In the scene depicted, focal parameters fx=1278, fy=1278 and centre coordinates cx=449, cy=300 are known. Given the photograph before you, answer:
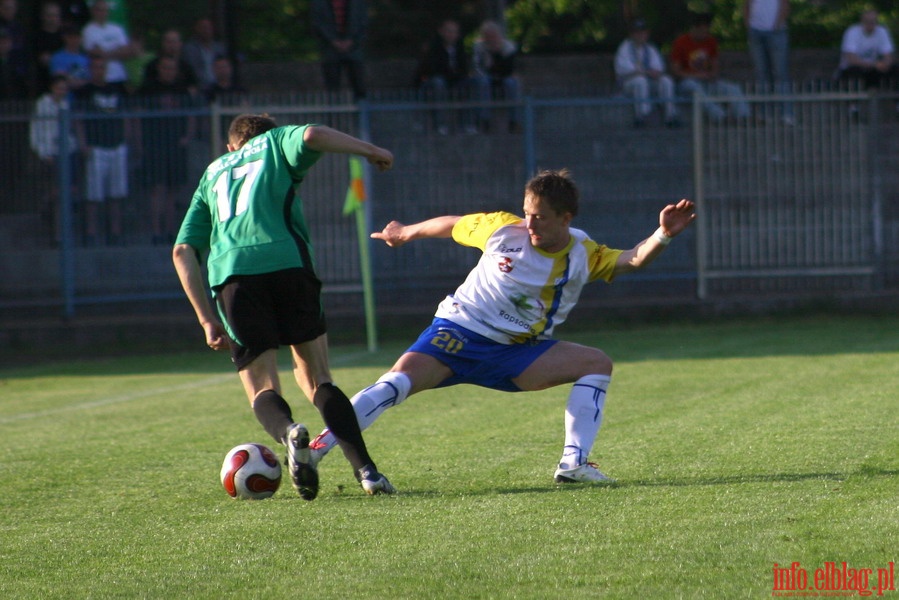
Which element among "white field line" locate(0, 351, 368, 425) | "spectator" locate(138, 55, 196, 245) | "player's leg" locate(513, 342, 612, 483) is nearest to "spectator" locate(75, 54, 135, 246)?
"spectator" locate(138, 55, 196, 245)

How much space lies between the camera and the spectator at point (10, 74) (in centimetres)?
1678

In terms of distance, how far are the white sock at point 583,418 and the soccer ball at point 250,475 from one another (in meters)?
1.30

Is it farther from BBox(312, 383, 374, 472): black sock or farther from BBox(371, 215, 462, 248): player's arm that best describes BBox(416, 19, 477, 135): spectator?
BBox(312, 383, 374, 472): black sock

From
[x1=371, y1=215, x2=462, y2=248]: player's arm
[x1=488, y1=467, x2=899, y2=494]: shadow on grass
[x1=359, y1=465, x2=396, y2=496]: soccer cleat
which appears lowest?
[x1=488, y1=467, x2=899, y2=494]: shadow on grass

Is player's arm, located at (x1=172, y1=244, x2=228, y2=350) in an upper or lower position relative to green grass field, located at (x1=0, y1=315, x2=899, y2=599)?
upper

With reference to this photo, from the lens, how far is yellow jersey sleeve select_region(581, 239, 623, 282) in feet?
19.7

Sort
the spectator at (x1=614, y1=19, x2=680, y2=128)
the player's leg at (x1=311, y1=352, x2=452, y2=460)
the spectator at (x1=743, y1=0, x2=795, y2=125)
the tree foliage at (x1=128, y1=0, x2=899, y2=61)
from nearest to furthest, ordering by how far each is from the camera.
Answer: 1. the player's leg at (x1=311, y1=352, x2=452, y2=460)
2. the spectator at (x1=614, y1=19, x2=680, y2=128)
3. the spectator at (x1=743, y1=0, x2=795, y2=125)
4. the tree foliage at (x1=128, y1=0, x2=899, y2=61)

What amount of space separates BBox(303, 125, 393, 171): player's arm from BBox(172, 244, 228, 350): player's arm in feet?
2.89

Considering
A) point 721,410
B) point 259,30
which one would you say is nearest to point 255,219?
point 721,410

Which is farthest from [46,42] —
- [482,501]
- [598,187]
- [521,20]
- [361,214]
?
[521,20]

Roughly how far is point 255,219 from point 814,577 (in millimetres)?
2910

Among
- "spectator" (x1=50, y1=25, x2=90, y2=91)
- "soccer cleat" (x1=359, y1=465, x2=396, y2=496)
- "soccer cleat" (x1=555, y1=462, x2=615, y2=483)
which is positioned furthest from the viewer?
"spectator" (x1=50, y1=25, x2=90, y2=91)

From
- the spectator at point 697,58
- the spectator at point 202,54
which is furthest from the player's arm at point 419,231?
the spectator at point 697,58

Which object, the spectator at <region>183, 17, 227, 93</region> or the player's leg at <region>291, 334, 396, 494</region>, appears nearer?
the player's leg at <region>291, 334, 396, 494</region>
